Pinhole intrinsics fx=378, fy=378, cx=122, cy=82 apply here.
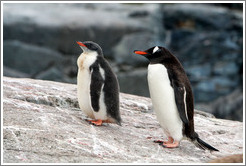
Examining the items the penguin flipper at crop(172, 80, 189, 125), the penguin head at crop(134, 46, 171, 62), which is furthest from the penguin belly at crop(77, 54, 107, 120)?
the penguin flipper at crop(172, 80, 189, 125)

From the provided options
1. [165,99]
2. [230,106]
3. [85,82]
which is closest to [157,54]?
[165,99]

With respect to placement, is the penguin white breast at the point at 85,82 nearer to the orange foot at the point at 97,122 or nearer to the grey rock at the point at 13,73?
the orange foot at the point at 97,122

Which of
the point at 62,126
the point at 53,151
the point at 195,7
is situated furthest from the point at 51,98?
the point at 195,7

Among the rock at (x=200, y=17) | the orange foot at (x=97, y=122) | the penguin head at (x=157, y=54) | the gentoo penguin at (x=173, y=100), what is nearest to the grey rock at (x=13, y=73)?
the rock at (x=200, y=17)

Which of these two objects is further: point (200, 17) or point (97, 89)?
point (200, 17)

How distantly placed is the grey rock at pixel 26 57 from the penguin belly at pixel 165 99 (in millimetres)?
8806

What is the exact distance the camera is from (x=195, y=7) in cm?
1246

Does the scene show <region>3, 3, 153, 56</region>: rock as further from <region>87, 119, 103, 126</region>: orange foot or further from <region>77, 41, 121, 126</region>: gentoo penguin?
<region>87, 119, 103, 126</region>: orange foot

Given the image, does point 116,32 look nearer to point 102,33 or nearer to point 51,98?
point 102,33

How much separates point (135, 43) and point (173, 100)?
353 inches

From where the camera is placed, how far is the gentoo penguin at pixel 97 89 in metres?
4.02

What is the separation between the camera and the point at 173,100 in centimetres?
368

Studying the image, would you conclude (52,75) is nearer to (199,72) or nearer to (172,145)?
(199,72)

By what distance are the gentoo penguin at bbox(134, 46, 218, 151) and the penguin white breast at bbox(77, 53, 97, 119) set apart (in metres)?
0.73
